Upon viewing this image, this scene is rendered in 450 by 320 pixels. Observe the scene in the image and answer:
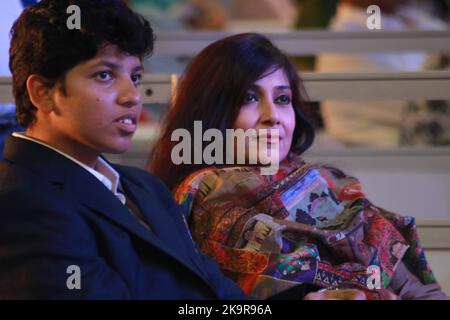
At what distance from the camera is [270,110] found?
1.92 m

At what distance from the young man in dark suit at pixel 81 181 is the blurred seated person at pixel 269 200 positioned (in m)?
0.20

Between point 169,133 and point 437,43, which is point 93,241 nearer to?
point 169,133

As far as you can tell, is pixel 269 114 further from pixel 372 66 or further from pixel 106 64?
pixel 372 66

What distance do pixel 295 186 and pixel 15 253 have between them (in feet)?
2.40

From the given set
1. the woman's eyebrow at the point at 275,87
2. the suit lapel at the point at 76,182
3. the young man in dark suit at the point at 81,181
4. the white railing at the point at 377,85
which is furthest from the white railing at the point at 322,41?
the suit lapel at the point at 76,182

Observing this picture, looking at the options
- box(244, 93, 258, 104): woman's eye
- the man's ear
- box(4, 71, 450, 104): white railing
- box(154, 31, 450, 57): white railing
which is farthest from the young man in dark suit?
box(154, 31, 450, 57): white railing

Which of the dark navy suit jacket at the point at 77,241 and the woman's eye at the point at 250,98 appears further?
the woman's eye at the point at 250,98

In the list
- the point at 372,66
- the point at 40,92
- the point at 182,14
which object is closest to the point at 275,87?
the point at 40,92

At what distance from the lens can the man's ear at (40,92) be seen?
1481 millimetres

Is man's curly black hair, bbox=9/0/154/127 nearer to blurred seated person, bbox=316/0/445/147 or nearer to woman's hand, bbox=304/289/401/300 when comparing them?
woman's hand, bbox=304/289/401/300

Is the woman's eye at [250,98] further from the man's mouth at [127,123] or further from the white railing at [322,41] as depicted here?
the white railing at [322,41]
